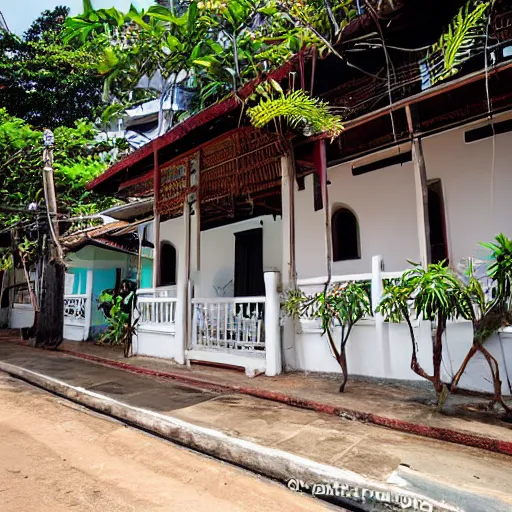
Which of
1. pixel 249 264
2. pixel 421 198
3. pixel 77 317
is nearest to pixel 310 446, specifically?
pixel 421 198

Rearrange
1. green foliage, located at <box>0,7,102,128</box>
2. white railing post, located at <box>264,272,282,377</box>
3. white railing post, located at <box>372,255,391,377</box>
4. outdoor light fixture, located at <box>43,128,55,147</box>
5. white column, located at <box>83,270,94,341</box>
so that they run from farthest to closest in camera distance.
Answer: green foliage, located at <box>0,7,102,128</box>, white column, located at <box>83,270,94,341</box>, outdoor light fixture, located at <box>43,128,55,147</box>, white railing post, located at <box>264,272,282,377</box>, white railing post, located at <box>372,255,391,377</box>

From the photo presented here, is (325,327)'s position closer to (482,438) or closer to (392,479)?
(482,438)

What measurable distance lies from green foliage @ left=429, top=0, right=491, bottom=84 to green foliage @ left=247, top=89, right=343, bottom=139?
1.25m

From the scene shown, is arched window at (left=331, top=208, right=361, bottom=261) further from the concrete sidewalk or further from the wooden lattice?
the concrete sidewalk

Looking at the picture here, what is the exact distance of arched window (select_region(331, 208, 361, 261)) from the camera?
272 inches

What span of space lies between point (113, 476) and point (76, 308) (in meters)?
10.6

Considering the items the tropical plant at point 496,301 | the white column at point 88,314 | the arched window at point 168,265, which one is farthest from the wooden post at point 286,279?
the white column at point 88,314

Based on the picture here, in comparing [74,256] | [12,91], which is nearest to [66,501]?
[74,256]

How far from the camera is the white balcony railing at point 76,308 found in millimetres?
11969

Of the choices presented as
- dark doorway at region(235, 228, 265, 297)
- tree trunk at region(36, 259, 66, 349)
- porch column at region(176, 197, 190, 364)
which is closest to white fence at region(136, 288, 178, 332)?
porch column at region(176, 197, 190, 364)

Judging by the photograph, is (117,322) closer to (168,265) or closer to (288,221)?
(168,265)

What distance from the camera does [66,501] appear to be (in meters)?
2.37

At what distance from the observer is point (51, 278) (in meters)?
10.2

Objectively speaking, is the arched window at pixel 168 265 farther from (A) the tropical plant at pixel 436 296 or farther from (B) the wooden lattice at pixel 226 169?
(A) the tropical plant at pixel 436 296
